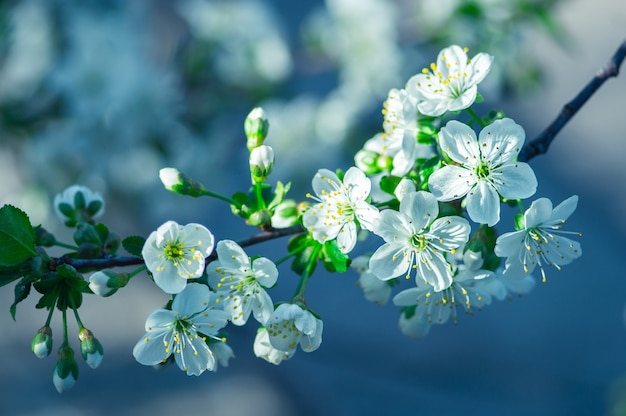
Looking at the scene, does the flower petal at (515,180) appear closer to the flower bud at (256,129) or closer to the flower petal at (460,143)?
the flower petal at (460,143)

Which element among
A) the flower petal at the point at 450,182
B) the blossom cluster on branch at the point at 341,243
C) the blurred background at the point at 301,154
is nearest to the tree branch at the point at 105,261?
the blossom cluster on branch at the point at 341,243

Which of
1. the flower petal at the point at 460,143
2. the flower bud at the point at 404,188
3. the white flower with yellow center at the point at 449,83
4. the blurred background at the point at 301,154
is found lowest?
the blurred background at the point at 301,154

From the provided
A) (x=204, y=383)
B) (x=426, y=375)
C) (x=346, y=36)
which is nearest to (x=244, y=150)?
(x=346, y=36)

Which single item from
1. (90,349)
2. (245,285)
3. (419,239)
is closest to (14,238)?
(90,349)

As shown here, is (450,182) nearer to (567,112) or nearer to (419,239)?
(419,239)

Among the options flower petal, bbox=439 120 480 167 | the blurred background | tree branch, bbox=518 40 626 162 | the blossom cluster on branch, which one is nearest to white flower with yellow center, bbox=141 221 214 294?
the blossom cluster on branch

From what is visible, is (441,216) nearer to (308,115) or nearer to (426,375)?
(308,115)
